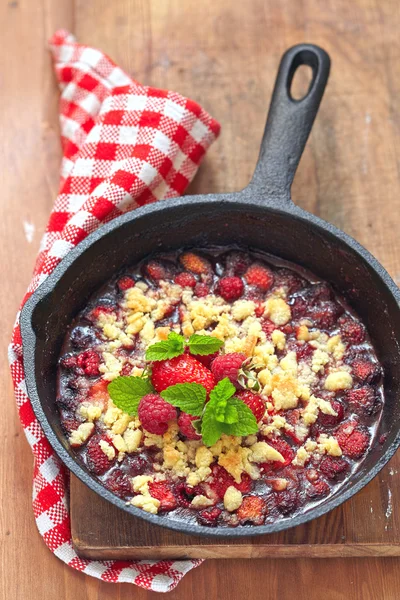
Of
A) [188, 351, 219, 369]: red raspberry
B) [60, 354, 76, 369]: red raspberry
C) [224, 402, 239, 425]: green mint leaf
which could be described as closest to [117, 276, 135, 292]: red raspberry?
[60, 354, 76, 369]: red raspberry

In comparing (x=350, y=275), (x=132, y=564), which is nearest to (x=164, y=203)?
(x=350, y=275)

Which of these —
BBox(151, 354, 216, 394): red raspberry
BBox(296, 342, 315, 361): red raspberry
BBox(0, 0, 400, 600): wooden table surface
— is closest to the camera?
BBox(151, 354, 216, 394): red raspberry

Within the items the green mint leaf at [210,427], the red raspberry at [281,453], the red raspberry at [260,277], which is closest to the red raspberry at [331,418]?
the red raspberry at [281,453]

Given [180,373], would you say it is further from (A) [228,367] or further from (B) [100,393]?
(B) [100,393]

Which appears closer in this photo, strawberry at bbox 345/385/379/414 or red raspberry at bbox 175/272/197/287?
strawberry at bbox 345/385/379/414

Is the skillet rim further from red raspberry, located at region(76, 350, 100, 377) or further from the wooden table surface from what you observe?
the wooden table surface

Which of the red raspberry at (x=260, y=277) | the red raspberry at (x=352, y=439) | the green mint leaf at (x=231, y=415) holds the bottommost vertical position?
the red raspberry at (x=352, y=439)

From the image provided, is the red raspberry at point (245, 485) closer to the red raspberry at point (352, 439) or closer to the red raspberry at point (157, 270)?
the red raspberry at point (352, 439)
